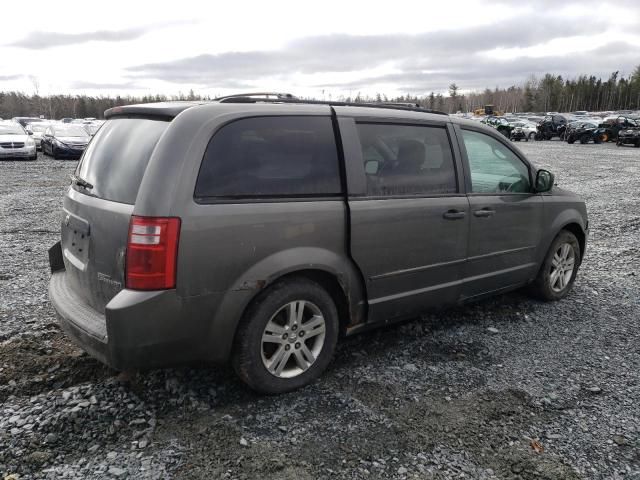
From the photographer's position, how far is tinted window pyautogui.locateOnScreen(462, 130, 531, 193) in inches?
168

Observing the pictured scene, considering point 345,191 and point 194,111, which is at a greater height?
point 194,111

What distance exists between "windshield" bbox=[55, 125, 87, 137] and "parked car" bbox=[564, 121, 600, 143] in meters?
28.7

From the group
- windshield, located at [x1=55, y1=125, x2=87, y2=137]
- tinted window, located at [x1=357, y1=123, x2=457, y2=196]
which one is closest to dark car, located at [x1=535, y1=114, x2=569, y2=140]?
windshield, located at [x1=55, y1=125, x2=87, y2=137]

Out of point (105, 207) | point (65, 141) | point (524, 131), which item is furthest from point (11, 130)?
point (524, 131)

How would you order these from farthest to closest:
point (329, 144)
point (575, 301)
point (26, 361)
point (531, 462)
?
point (575, 301), point (26, 361), point (329, 144), point (531, 462)

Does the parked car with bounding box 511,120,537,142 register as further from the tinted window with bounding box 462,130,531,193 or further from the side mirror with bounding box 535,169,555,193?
the tinted window with bounding box 462,130,531,193

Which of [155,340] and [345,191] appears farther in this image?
[345,191]

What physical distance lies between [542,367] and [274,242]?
223 centimetres

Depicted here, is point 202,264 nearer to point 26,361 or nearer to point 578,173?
point 26,361

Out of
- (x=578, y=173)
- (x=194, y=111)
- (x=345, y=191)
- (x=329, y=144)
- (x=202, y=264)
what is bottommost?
(x=578, y=173)

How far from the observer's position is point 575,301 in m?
5.27

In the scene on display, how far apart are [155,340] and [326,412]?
1.11 meters

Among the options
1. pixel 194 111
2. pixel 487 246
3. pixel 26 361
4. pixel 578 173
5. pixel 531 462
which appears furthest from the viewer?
pixel 578 173

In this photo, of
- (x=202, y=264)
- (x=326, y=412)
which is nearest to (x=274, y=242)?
(x=202, y=264)
